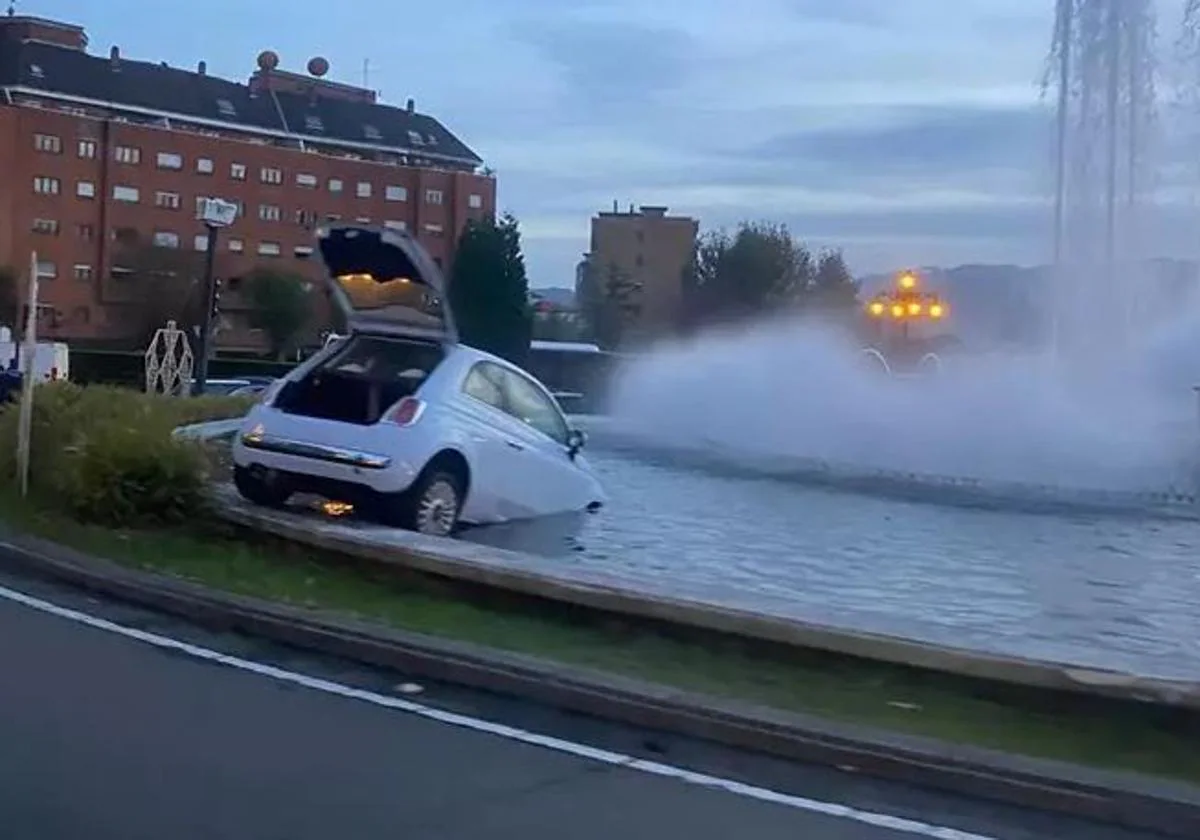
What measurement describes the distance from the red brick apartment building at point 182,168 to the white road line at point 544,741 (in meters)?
67.5

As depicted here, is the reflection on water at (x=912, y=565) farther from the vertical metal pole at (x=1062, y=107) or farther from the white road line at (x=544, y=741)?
the vertical metal pole at (x=1062, y=107)

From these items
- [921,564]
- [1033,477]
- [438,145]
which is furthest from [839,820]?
[438,145]

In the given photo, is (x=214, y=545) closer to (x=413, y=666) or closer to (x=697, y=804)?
(x=413, y=666)

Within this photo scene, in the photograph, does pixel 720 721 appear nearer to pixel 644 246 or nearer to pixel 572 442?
pixel 572 442

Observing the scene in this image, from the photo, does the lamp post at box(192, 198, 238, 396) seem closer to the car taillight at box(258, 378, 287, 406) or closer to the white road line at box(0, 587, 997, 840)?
the car taillight at box(258, 378, 287, 406)

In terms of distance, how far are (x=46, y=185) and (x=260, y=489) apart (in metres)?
74.5

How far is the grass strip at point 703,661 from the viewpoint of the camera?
7.46 meters

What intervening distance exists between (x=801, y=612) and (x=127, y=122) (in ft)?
279

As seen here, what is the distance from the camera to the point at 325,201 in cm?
9788

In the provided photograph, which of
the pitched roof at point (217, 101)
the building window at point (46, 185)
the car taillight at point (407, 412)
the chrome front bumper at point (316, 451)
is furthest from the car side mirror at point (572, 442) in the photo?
the pitched roof at point (217, 101)

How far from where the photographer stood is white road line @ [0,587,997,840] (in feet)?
21.2

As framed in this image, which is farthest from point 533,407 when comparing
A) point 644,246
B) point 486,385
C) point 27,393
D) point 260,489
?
point 644,246

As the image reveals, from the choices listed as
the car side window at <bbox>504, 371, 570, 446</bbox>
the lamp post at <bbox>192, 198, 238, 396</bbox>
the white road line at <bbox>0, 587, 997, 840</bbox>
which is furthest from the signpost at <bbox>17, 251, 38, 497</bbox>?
the lamp post at <bbox>192, 198, 238, 396</bbox>

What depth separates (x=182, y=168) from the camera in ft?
295
